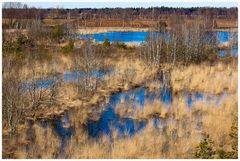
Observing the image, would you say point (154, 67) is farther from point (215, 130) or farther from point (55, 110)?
point (215, 130)

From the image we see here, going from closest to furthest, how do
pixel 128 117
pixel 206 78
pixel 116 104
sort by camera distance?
pixel 128 117 < pixel 116 104 < pixel 206 78

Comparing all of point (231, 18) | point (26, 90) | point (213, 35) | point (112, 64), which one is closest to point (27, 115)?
point (26, 90)

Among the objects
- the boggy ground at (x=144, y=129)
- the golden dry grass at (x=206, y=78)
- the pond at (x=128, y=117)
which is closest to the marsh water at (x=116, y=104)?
the pond at (x=128, y=117)

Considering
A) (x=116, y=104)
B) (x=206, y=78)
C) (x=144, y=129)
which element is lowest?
(x=144, y=129)

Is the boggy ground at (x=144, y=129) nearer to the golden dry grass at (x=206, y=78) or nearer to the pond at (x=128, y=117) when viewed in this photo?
the golden dry grass at (x=206, y=78)

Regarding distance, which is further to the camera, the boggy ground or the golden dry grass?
the golden dry grass

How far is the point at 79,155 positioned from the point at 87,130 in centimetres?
159

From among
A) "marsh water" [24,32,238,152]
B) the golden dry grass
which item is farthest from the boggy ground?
"marsh water" [24,32,238,152]

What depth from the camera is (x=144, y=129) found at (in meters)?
8.12

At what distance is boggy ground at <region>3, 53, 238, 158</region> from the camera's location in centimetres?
689

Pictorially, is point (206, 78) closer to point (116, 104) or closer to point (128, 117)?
point (116, 104)

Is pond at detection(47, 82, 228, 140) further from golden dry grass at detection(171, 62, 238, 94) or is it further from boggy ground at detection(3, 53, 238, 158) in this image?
golden dry grass at detection(171, 62, 238, 94)

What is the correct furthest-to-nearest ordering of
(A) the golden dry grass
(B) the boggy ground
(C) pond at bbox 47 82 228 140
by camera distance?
1. (A) the golden dry grass
2. (C) pond at bbox 47 82 228 140
3. (B) the boggy ground

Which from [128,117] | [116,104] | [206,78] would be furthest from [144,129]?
[206,78]
